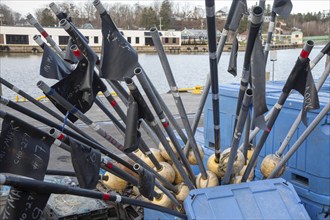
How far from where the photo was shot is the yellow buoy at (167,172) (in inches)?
132

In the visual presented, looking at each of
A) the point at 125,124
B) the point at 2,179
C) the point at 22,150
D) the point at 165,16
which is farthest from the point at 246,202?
the point at 165,16

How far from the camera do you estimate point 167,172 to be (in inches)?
132

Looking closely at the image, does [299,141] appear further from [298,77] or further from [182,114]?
[182,114]

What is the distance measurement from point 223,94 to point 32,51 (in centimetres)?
5802

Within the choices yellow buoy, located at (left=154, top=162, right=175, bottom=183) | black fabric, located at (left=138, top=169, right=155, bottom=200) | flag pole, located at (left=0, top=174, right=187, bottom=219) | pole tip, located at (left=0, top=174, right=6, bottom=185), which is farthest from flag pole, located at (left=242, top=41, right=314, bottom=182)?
pole tip, located at (left=0, top=174, right=6, bottom=185)

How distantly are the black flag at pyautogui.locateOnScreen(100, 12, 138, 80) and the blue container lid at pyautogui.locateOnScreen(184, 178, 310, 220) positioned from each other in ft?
3.67

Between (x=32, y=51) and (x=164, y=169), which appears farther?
(x=32, y=51)

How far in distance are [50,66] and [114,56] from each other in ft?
2.31

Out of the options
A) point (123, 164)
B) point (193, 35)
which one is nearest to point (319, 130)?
point (123, 164)

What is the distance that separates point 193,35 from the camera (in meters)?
74.2

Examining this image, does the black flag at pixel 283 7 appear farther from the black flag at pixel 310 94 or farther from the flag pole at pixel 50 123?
the flag pole at pixel 50 123

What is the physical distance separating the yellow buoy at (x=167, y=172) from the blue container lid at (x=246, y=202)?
46 centimetres

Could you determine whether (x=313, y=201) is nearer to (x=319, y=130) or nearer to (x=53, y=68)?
(x=319, y=130)

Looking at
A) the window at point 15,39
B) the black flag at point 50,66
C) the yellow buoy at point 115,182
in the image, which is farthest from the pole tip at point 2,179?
the window at point 15,39
